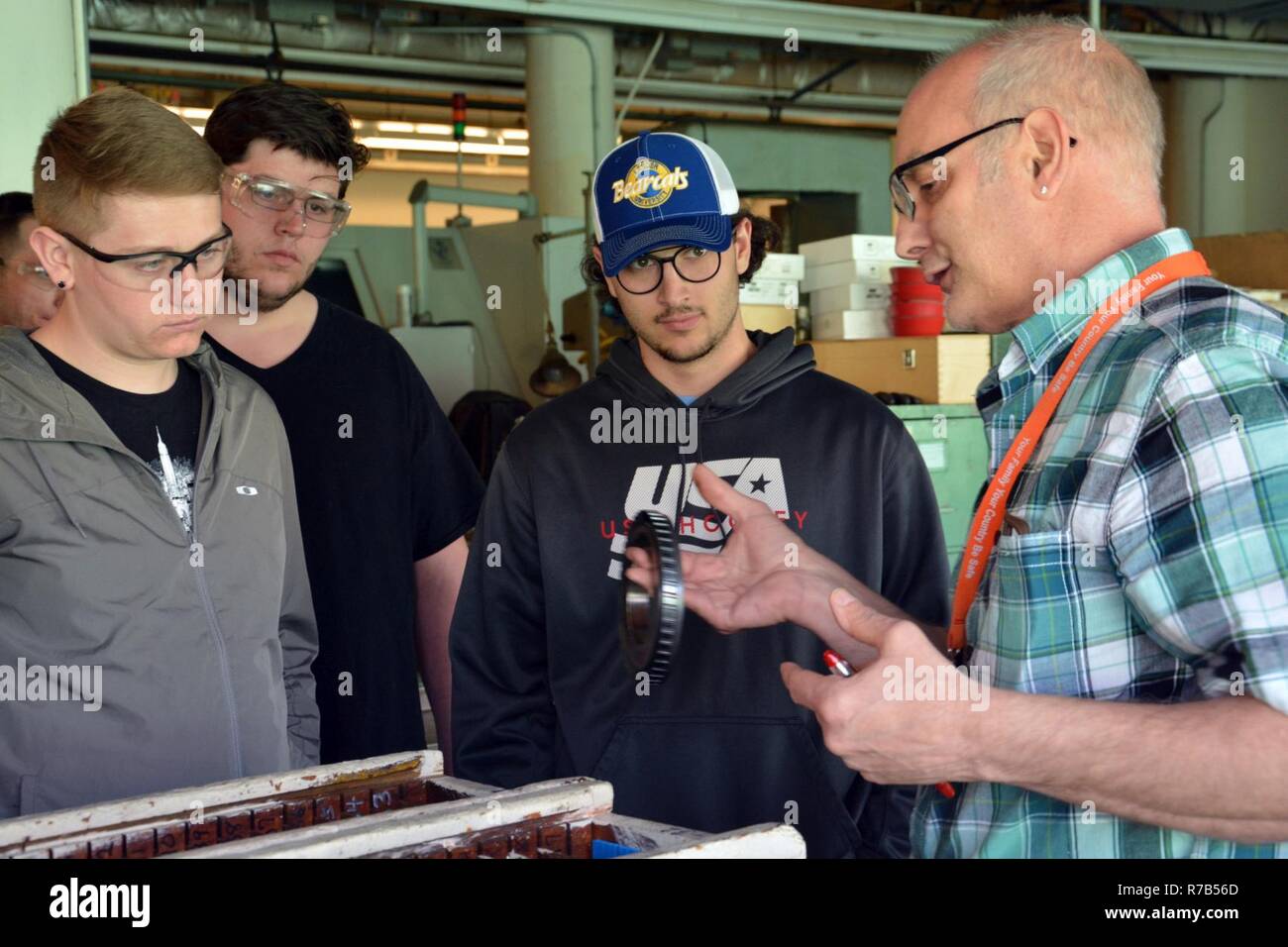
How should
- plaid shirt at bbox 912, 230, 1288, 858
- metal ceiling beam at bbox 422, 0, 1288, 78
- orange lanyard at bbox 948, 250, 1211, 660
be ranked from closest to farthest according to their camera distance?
plaid shirt at bbox 912, 230, 1288, 858 → orange lanyard at bbox 948, 250, 1211, 660 → metal ceiling beam at bbox 422, 0, 1288, 78

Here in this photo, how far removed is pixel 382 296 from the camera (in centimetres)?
688

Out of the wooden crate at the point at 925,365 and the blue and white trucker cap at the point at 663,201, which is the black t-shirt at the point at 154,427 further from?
the wooden crate at the point at 925,365

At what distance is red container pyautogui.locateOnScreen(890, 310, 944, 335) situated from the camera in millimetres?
4316

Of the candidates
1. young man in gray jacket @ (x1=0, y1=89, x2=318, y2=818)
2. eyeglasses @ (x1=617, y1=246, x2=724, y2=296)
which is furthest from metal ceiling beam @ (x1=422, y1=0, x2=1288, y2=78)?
young man in gray jacket @ (x1=0, y1=89, x2=318, y2=818)

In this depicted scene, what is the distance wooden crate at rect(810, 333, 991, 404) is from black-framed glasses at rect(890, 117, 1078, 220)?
2789 mm

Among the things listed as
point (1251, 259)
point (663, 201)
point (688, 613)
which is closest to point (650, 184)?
point (663, 201)

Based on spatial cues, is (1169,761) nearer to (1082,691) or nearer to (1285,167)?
(1082,691)

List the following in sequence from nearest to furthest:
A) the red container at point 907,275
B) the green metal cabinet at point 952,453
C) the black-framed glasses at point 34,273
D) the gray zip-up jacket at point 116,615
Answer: the gray zip-up jacket at point 116,615
the black-framed glasses at point 34,273
the green metal cabinet at point 952,453
the red container at point 907,275

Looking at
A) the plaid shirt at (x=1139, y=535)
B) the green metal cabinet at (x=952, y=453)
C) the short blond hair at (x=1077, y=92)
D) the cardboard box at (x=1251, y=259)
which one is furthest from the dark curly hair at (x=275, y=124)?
the cardboard box at (x=1251, y=259)

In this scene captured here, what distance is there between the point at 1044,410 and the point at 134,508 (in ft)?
3.78

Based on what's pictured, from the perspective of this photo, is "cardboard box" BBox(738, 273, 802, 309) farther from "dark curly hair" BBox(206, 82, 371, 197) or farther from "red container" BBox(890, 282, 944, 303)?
"dark curly hair" BBox(206, 82, 371, 197)

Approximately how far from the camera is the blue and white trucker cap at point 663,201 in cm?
200

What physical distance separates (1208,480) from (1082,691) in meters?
0.22

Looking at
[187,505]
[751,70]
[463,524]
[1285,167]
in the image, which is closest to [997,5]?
[751,70]
